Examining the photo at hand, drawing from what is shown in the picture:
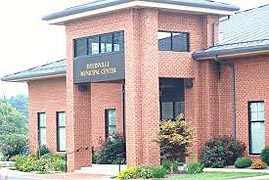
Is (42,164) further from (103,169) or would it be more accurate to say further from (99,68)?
Result: (99,68)

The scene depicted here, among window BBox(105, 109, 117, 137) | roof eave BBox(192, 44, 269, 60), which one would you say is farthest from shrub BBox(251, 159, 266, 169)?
window BBox(105, 109, 117, 137)

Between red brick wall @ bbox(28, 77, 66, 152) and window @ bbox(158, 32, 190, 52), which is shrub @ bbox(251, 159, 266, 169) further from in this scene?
red brick wall @ bbox(28, 77, 66, 152)

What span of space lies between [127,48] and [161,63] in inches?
63.3

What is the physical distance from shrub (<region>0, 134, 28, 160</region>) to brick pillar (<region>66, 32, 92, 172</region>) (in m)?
8.77

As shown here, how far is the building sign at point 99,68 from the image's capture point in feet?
101

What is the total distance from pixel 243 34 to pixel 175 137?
6808 mm

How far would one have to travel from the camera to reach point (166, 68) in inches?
1223

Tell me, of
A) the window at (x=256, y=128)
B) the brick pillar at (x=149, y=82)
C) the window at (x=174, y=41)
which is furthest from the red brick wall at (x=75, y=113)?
the window at (x=256, y=128)

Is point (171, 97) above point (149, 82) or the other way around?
the other way around

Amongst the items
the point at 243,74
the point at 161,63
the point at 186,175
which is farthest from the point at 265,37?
the point at 186,175

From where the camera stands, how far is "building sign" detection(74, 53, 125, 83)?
30922 millimetres

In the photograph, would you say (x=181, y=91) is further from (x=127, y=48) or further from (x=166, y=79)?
(x=127, y=48)

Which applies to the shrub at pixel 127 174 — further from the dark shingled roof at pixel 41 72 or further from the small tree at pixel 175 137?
the dark shingled roof at pixel 41 72

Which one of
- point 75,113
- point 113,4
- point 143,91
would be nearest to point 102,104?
point 75,113
